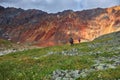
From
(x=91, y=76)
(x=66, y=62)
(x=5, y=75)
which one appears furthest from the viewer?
(x=66, y=62)

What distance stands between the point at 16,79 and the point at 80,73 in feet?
23.0

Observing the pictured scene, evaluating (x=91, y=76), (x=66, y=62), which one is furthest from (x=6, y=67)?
(x=91, y=76)

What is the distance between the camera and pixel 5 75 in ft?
124

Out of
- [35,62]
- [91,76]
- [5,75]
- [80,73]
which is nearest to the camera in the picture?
[91,76]

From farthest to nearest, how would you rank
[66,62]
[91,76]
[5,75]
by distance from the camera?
1. [66,62]
2. [5,75]
3. [91,76]

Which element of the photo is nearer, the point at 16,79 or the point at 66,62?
the point at 16,79

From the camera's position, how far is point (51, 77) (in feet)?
112

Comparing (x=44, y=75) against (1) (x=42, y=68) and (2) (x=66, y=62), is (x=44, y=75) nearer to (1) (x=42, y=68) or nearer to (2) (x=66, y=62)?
(1) (x=42, y=68)

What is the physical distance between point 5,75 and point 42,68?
14.1ft

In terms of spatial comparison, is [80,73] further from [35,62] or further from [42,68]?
[35,62]

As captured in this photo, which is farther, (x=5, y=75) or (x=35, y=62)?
(x=35, y=62)

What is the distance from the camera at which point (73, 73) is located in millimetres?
34344

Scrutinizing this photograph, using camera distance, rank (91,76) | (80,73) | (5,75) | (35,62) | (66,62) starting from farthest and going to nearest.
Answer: (35,62), (66,62), (5,75), (80,73), (91,76)

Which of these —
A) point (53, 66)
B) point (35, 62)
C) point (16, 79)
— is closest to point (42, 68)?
point (53, 66)
